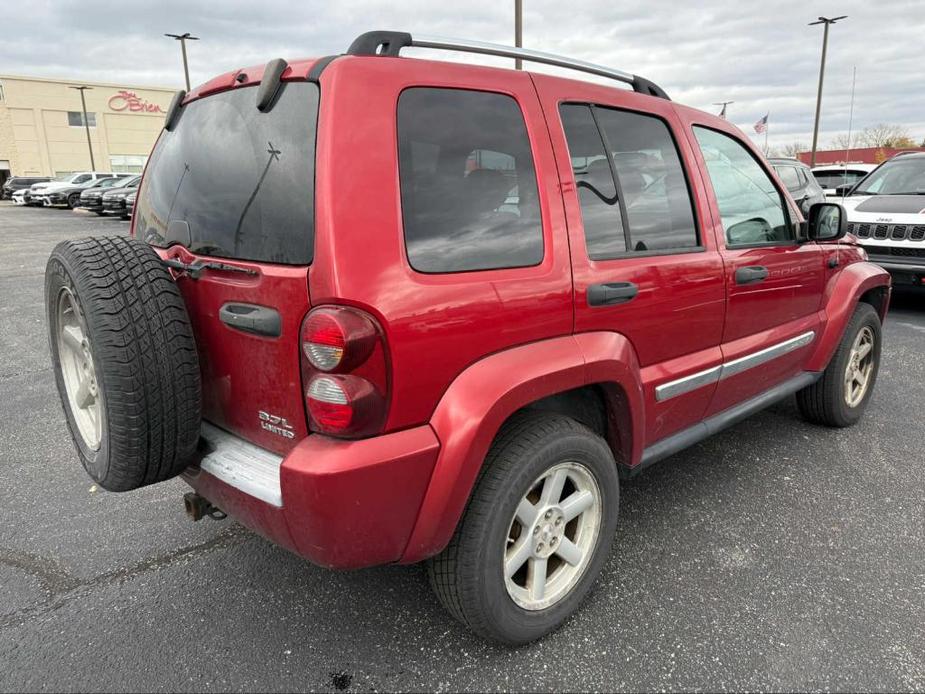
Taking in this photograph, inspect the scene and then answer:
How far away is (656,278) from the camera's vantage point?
8.09 feet

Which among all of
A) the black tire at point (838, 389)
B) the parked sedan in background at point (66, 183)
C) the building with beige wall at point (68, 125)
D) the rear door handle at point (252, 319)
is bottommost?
the black tire at point (838, 389)

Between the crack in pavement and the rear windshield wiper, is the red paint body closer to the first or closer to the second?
the rear windshield wiper

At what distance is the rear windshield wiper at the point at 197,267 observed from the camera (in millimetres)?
1938

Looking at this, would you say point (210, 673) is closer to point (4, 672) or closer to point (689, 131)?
point (4, 672)

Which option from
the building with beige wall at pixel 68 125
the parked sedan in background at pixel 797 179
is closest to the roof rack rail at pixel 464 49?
the parked sedan in background at pixel 797 179

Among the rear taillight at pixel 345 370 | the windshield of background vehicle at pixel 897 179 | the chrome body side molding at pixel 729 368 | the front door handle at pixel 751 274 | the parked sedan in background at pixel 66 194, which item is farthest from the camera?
the parked sedan in background at pixel 66 194

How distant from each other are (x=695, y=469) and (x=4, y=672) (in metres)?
3.13

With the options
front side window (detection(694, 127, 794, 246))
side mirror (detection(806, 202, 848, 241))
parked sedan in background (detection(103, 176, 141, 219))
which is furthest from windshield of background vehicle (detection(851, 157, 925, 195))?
parked sedan in background (detection(103, 176, 141, 219))

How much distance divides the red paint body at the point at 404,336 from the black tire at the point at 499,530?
11cm

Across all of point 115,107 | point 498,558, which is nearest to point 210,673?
point 498,558

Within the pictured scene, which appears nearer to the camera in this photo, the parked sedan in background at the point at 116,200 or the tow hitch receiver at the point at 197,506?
the tow hitch receiver at the point at 197,506

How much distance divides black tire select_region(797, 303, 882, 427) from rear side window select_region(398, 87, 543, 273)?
265 cm

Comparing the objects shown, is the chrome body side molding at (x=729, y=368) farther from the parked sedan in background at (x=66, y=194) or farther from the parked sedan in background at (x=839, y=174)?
the parked sedan in background at (x=66, y=194)

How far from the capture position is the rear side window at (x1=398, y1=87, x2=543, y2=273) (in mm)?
1875
